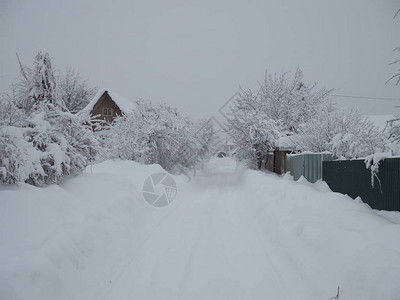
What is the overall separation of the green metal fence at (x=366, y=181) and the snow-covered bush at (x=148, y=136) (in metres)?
12.7

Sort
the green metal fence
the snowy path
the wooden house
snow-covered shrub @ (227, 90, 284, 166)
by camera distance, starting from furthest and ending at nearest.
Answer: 1. the wooden house
2. snow-covered shrub @ (227, 90, 284, 166)
3. the green metal fence
4. the snowy path

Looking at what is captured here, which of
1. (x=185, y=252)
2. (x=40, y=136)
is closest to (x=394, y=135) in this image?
(x=185, y=252)

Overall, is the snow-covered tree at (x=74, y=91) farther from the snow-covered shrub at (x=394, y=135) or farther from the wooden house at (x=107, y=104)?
the snow-covered shrub at (x=394, y=135)

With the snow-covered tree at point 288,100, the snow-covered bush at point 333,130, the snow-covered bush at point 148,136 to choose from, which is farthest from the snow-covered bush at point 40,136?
the snow-covered tree at point 288,100

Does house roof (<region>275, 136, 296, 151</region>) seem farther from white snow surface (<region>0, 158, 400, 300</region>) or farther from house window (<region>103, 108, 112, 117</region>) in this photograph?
house window (<region>103, 108, 112, 117</region>)

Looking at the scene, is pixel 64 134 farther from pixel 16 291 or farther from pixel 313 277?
pixel 313 277

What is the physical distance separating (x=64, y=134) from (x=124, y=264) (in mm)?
4970

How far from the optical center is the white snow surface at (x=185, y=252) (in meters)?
3.65

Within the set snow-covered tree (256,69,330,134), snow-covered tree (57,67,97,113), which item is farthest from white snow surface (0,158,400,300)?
snow-covered tree (57,67,97,113)

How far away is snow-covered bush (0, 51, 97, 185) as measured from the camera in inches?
230

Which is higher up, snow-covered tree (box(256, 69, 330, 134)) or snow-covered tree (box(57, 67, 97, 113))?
snow-covered tree (box(57, 67, 97, 113))

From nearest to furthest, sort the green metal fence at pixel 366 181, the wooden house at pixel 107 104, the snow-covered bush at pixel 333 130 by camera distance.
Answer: the green metal fence at pixel 366 181 → the snow-covered bush at pixel 333 130 → the wooden house at pixel 107 104

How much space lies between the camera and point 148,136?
19078 mm

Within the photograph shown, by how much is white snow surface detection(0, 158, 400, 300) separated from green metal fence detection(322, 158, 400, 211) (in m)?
0.54
